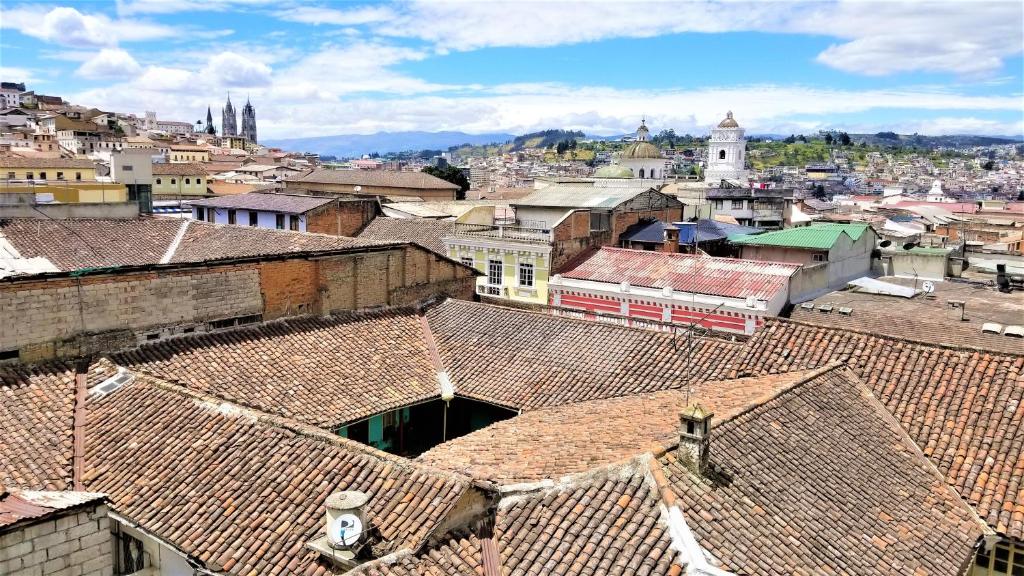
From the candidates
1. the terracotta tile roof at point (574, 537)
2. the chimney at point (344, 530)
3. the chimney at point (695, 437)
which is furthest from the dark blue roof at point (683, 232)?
the chimney at point (344, 530)

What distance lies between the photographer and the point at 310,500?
10773mm

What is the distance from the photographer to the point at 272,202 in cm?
4222

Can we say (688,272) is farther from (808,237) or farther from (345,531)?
(345,531)

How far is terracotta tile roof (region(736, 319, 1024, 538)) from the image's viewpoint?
11.8m

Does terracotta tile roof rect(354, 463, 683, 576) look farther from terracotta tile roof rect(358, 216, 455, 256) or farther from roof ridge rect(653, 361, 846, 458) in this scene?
terracotta tile roof rect(358, 216, 455, 256)

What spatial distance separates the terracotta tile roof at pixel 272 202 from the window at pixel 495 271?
10.0m

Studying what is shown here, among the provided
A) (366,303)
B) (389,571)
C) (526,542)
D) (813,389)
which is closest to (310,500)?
(389,571)

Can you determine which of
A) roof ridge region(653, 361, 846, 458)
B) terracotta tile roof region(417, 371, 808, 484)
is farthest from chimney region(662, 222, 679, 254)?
terracotta tile roof region(417, 371, 808, 484)

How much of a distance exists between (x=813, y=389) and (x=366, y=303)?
1178 centimetres

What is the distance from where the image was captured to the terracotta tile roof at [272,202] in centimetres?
3972

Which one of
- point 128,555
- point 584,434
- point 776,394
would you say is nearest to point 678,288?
point 776,394

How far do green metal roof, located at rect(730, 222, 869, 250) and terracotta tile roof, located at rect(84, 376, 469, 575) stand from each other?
81.6 ft

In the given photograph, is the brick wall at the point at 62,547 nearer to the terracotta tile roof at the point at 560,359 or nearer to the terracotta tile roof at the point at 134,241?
the terracotta tile roof at the point at 560,359

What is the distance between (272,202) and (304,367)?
1087 inches
